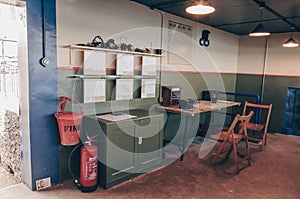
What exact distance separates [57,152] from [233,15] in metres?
3.71

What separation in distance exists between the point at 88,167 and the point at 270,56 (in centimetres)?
534

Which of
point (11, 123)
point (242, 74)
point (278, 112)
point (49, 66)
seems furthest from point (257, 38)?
point (11, 123)

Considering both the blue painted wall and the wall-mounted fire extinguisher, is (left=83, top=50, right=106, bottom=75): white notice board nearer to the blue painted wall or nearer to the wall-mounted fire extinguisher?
the blue painted wall

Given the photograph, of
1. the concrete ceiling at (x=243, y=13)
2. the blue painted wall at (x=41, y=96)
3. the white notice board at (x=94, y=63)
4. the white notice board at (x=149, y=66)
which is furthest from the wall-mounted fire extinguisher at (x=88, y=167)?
the concrete ceiling at (x=243, y=13)

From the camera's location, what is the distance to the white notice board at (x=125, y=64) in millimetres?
3449

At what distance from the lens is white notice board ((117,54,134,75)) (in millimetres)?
3449

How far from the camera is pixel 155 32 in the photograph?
4.09 metres

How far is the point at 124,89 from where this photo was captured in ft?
11.7

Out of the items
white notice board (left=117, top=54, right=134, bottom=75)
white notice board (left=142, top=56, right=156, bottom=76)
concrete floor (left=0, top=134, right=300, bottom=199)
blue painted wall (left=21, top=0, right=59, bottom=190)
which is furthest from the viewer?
white notice board (left=142, top=56, right=156, bottom=76)

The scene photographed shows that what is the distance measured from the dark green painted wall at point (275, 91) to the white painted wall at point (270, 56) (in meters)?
0.15

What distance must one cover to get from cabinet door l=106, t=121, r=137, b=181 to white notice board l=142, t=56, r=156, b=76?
3.84ft

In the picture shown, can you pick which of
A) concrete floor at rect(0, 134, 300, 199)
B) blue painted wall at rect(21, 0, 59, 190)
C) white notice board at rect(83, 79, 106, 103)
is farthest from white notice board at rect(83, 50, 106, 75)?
concrete floor at rect(0, 134, 300, 199)

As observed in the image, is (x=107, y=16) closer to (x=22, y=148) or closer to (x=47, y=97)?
(x=47, y=97)

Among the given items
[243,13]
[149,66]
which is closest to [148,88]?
[149,66]
